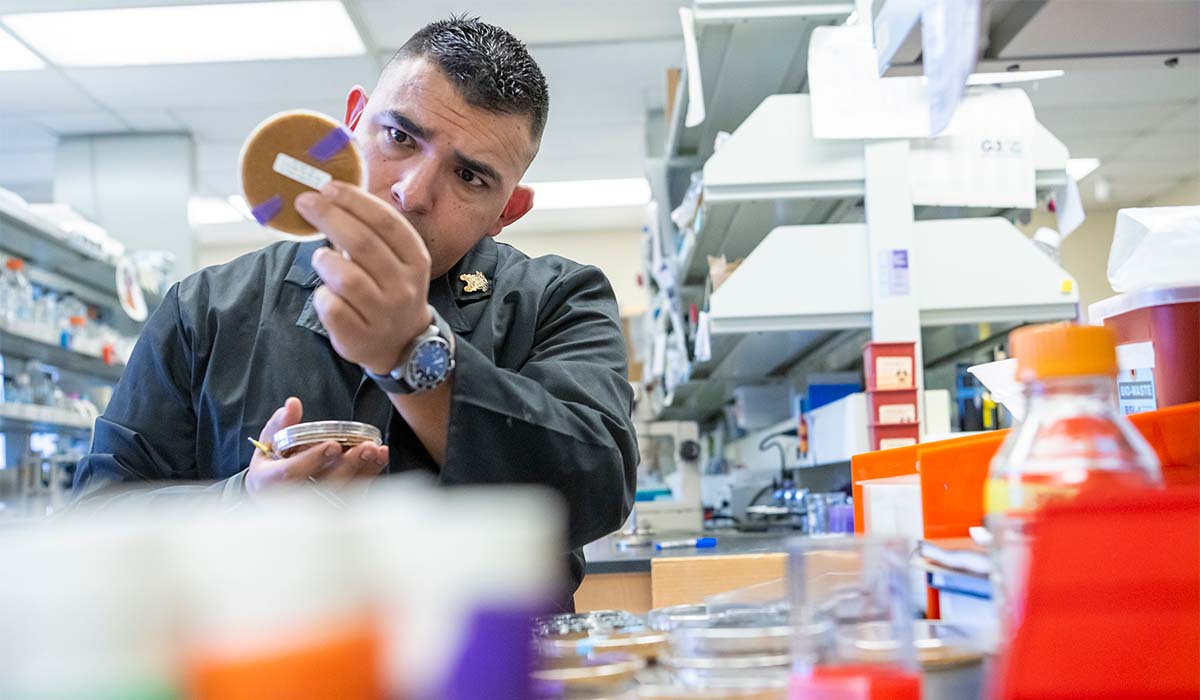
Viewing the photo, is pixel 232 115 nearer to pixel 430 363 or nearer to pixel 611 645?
pixel 430 363

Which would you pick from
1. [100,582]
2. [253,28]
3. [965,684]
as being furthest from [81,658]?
[253,28]

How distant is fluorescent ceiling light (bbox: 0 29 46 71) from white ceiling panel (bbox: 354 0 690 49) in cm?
166

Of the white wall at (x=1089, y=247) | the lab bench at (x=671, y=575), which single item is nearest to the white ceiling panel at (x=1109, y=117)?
the white wall at (x=1089, y=247)

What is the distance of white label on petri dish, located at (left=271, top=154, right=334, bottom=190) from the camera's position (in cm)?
92

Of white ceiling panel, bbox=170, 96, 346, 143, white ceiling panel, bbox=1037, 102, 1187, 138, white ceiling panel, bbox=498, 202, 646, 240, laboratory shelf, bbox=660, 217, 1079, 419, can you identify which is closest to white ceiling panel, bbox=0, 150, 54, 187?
white ceiling panel, bbox=170, 96, 346, 143

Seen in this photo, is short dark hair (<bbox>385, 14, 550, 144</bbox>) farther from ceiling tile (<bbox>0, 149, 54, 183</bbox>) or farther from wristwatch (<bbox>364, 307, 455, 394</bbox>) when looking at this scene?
ceiling tile (<bbox>0, 149, 54, 183</bbox>)

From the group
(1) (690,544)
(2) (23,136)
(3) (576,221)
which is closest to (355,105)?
(1) (690,544)

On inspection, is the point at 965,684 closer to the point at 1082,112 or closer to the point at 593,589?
the point at 593,589

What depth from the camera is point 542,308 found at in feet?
5.37

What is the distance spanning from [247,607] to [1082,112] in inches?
261

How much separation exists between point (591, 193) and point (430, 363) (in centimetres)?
691

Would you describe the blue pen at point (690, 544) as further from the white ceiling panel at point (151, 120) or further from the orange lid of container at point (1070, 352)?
the white ceiling panel at point (151, 120)

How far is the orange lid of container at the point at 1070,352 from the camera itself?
23.2 inches

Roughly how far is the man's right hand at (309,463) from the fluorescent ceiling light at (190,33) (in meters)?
3.75
